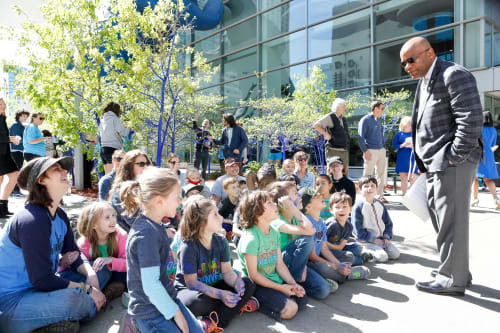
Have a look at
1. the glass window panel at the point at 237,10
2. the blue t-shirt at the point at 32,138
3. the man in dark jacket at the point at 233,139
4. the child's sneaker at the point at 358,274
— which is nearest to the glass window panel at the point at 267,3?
the glass window panel at the point at 237,10

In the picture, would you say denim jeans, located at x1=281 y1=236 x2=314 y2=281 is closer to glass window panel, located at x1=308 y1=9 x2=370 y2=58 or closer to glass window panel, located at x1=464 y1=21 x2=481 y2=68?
glass window panel, located at x1=464 y1=21 x2=481 y2=68

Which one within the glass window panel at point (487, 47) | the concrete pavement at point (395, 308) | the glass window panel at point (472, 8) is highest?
the glass window panel at point (472, 8)

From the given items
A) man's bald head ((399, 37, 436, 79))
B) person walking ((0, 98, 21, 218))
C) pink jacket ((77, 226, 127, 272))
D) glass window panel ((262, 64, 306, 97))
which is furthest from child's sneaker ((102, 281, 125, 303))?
glass window panel ((262, 64, 306, 97))

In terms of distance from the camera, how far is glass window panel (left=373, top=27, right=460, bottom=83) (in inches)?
488

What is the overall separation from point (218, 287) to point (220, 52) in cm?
2121

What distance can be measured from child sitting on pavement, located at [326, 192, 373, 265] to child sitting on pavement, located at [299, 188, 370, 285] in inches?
10.3

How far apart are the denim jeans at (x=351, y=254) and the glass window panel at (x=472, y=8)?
40.2 feet

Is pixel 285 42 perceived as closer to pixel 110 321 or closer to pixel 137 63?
pixel 137 63

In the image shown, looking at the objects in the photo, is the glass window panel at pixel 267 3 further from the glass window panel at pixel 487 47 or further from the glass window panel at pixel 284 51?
the glass window panel at pixel 487 47

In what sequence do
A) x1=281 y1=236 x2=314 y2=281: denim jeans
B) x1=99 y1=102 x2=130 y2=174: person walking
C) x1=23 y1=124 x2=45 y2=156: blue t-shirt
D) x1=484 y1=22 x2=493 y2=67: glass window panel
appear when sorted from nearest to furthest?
x1=281 y1=236 x2=314 y2=281: denim jeans < x1=99 y1=102 x2=130 y2=174: person walking < x1=23 y1=124 x2=45 y2=156: blue t-shirt < x1=484 y1=22 x2=493 y2=67: glass window panel

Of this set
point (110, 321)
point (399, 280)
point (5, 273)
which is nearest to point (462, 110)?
point (399, 280)

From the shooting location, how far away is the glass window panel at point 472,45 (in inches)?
469

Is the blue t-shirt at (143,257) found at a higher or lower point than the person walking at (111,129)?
lower

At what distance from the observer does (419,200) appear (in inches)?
118
